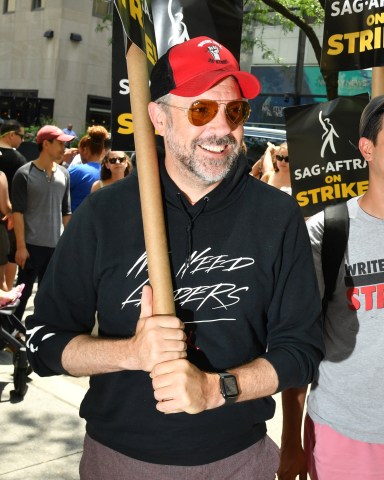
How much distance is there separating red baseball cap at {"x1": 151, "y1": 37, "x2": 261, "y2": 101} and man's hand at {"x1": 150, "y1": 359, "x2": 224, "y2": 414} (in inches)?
31.4

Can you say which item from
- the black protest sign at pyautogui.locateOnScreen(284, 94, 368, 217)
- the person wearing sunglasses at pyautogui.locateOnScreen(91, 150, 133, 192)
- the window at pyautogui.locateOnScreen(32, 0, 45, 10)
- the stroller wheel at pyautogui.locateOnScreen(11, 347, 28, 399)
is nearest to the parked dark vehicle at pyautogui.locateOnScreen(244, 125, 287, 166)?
the person wearing sunglasses at pyautogui.locateOnScreen(91, 150, 133, 192)

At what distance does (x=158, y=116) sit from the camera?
2.21 metres

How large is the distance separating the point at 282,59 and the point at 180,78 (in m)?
22.9

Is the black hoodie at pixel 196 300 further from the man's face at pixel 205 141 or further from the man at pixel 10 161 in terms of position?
the man at pixel 10 161

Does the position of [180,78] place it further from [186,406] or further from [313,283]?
[186,406]

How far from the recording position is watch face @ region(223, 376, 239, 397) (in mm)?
1893

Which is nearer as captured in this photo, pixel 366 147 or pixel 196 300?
pixel 196 300

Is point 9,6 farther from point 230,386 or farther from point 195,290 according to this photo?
point 230,386

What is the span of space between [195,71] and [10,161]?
690 cm

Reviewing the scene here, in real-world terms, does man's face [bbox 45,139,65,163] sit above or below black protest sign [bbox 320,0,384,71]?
below

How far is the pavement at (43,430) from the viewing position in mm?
4086

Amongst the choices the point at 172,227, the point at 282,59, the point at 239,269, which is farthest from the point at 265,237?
the point at 282,59

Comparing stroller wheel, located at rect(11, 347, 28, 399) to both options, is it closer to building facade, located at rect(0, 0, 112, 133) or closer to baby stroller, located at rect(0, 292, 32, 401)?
baby stroller, located at rect(0, 292, 32, 401)

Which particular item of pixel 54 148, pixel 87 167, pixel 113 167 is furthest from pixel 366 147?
pixel 87 167
